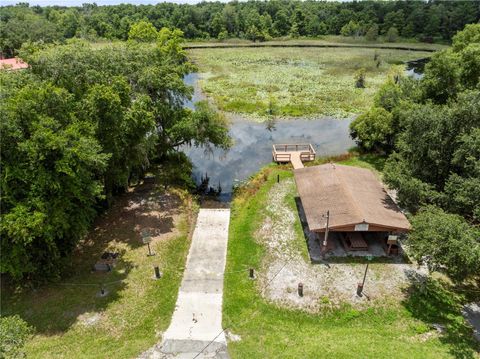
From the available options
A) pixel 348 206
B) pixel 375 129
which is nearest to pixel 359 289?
pixel 348 206

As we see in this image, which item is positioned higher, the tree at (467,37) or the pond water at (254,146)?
the tree at (467,37)

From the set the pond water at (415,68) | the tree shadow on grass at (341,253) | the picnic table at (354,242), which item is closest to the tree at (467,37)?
the pond water at (415,68)

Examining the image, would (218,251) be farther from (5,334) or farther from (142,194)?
(5,334)

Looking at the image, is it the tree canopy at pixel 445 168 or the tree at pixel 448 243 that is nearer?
the tree at pixel 448 243

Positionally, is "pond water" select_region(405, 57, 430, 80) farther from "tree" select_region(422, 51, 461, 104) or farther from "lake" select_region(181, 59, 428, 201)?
"tree" select_region(422, 51, 461, 104)

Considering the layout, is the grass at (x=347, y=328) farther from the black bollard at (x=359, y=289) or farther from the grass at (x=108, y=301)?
the grass at (x=108, y=301)

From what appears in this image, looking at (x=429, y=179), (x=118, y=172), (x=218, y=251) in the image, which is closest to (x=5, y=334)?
(x=218, y=251)

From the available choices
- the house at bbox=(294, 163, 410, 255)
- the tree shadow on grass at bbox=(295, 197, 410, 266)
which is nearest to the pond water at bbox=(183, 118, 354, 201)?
the house at bbox=(294, 163, 410, 255)

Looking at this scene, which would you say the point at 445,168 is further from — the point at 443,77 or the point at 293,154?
the point at 293,154
